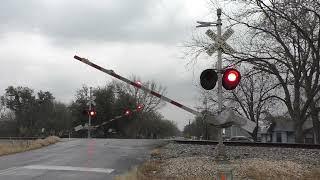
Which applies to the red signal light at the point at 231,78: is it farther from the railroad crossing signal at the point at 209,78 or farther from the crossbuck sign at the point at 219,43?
the crossbuck sign at the point at 219,43

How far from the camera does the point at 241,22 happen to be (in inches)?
1438

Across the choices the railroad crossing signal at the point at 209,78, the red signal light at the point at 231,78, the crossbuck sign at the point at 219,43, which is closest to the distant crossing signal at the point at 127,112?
the crossbuck sign at the point at 219,43

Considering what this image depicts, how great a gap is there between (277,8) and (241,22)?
13.7ft

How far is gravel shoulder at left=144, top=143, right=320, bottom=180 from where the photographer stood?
57.4ft

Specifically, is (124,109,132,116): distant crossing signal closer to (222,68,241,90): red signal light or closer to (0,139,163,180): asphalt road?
(0,139,163,180): asphalt road

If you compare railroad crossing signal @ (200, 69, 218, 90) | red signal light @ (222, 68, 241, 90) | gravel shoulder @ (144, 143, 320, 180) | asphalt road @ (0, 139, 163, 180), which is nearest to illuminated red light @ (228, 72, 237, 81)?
red signal light @ (222, 68, 241, 90)

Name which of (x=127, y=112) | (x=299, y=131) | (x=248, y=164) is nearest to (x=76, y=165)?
(x=248, y=164)

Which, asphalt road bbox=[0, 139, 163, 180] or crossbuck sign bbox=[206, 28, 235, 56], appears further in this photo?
asphalt road bbox=[0, 139, 163, 180]

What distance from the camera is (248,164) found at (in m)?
18.9

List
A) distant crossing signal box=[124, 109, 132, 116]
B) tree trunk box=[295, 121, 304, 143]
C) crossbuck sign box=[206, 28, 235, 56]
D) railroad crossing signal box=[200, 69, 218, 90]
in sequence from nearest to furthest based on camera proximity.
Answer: railroad crossing signal box=[200, 69, 218, 90]
crossbuck sign box=[206, 28, 235, 56]
tree trunk box=[295, 121, 304, 143]
distant crossing signal box=[124, 109, 132, 116]

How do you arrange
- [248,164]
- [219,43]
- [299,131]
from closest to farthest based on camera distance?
[219,43] → [248,164] → [299,131]

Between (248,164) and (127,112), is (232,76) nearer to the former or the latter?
(248,164)

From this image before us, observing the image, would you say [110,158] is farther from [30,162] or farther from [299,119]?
[299,119]

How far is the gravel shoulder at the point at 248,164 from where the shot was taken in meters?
17.5
